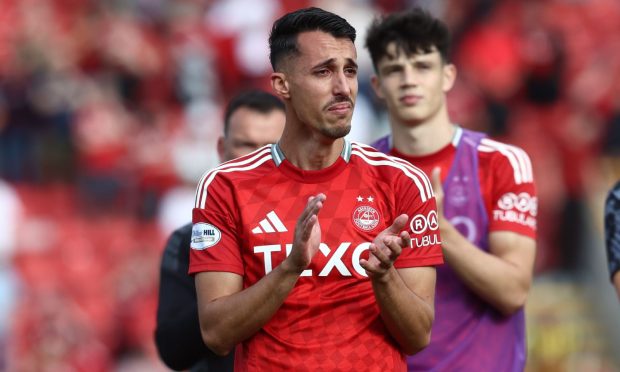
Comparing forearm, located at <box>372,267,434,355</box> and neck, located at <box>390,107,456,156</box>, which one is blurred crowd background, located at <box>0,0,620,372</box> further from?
forearm, located at <box>372,267,434,355</box>

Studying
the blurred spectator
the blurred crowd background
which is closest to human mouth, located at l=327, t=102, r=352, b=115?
the blurred crowd background

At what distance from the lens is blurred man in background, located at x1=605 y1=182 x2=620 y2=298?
5027 mm

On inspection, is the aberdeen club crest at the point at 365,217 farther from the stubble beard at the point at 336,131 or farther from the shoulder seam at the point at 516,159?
the shoulder seam at the point at 516,159

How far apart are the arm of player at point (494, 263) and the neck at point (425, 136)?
1.36ft

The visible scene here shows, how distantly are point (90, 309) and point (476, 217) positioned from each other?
570 centimetres

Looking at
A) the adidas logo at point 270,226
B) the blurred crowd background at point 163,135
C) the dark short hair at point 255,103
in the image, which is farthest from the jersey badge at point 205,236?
the blurred crowd background at point 163,135

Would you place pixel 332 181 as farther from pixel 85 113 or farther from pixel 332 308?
pixel 85 113

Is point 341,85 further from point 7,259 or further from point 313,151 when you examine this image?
point 7,259

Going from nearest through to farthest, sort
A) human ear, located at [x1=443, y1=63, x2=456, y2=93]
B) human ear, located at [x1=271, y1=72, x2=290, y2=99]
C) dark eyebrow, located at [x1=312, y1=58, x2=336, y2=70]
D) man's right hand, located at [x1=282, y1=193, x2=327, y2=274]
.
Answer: man's right hand, located at [x1=282, y1=193, x2=327, y2=274]
dark eyebrow, located at [x1=312, y1=58, x2=336, y2=70]
human ear, located at [x1=271, y1=72, x2=290, y2=99]
human ear, located at [x1=443, y1=63, x2=456, y2=93]

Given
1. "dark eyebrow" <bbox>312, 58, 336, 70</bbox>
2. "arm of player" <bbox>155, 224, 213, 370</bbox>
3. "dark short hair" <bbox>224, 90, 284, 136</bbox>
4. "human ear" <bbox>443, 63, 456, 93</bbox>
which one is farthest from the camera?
"human ear" <bbox>443, 63, 456, 93</bbox>

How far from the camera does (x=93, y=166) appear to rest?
420 inches

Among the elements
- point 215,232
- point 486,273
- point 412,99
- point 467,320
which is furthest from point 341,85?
point 467,320

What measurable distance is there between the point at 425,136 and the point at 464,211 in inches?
16.2

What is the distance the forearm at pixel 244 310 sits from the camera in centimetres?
366
